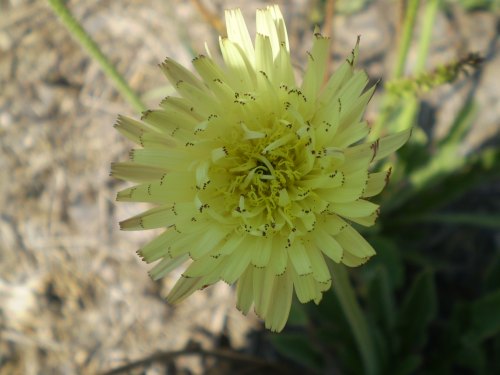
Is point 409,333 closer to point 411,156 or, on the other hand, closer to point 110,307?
point 411,156

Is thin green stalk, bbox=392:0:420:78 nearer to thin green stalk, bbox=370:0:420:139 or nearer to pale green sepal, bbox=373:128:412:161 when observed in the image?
thin green stalk, bbox=370:0:420:139

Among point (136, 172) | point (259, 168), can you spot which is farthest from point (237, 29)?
point (136, 172)

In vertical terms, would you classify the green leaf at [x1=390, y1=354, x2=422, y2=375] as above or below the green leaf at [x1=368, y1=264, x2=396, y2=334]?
below

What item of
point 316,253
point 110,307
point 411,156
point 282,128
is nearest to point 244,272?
point 316,253

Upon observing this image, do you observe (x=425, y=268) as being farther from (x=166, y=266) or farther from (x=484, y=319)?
(x=166, y=266)

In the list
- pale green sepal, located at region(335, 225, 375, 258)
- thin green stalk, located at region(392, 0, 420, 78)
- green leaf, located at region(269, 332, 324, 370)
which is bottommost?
green leaf, located at region(269, 332, 324, 370)

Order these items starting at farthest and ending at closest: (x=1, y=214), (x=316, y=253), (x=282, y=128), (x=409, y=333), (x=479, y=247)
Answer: (x=1, y=214)
(x=479, y=247)
(x=409, y=333)
(x=282, y=128)
(x=316, y=253)

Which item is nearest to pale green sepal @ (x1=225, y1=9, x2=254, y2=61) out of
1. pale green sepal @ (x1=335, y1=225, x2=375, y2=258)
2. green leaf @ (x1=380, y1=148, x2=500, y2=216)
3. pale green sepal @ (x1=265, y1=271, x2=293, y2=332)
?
pale green sepal @ (x1=335, y1=225, x2=375, y2=258)
